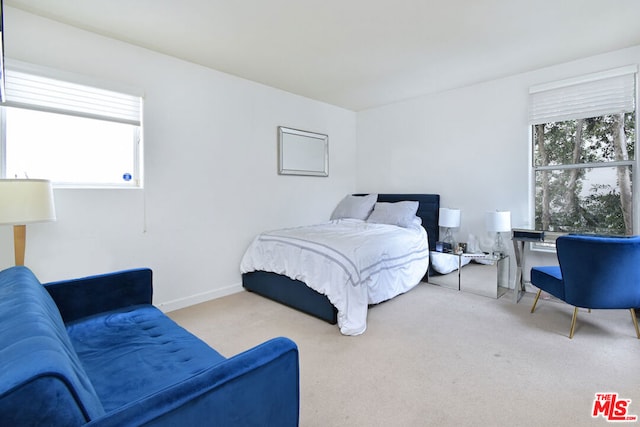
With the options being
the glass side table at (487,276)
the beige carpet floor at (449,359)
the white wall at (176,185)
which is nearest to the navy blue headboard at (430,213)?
the glass side table at (487,276)

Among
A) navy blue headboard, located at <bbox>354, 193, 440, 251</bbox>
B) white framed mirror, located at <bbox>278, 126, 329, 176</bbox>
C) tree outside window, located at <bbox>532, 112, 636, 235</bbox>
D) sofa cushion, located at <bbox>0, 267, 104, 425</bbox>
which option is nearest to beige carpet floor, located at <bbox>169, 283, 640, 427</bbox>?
tree outside window, located at <bbox>532, 112, 636, 235</bbox>

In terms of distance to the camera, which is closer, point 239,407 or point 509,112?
point 239,407

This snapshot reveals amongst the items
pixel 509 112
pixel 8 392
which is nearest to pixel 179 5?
pixel 8 392

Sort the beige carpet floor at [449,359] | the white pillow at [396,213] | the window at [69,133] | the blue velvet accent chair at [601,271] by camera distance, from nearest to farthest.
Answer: the beige carpet floor at [449,359] < the blue velvet accent chair at [601,271] < the window at [69,133] < the white pillow at [396,213]

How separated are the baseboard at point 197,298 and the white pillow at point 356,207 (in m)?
1.85

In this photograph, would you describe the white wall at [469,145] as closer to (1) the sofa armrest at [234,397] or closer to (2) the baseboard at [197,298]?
(2) the baseboard at [197,298]

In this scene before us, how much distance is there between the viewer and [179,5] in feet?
7.57

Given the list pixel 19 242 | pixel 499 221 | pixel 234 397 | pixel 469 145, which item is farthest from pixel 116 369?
pixel 469 145

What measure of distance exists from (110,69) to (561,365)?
13.9ft

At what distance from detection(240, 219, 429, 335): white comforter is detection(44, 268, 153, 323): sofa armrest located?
4.47 ft

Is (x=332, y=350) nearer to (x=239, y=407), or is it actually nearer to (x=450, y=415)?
(x=450, y=415)

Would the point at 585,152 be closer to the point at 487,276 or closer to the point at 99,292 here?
the point at 487,276

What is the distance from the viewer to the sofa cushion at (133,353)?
4.14 feet

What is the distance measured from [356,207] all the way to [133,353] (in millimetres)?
3587
